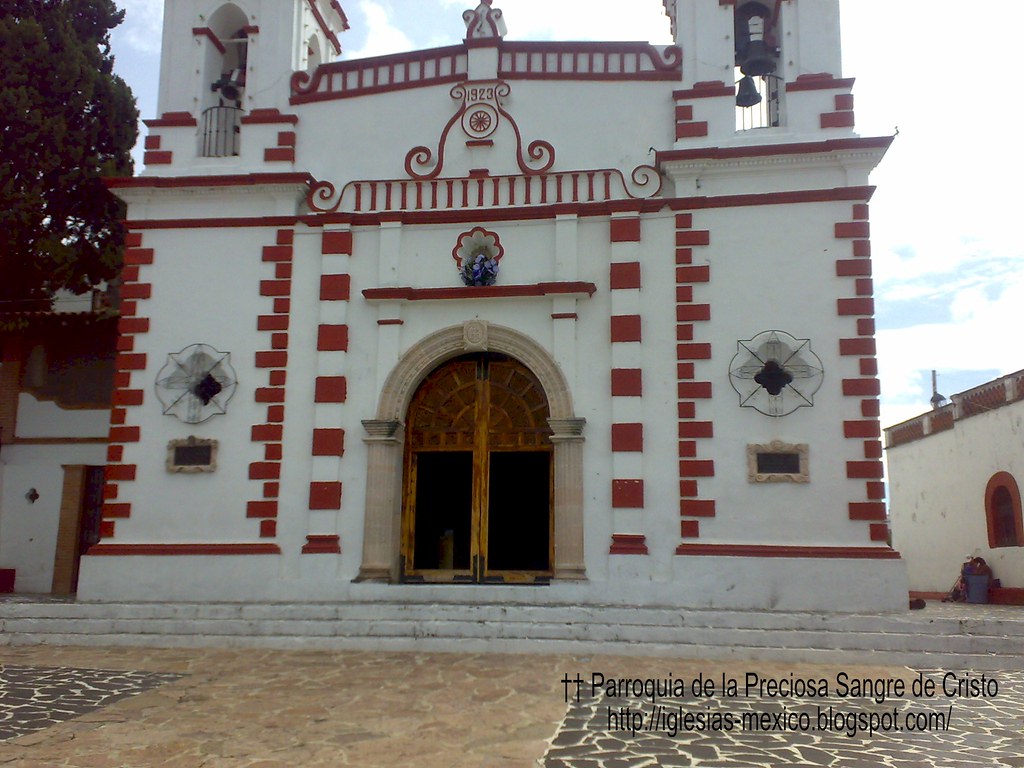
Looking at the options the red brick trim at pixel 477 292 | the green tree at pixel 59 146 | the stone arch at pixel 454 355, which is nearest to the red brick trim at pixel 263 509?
the stone arch at pixel 454 355

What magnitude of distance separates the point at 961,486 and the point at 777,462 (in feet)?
32.7

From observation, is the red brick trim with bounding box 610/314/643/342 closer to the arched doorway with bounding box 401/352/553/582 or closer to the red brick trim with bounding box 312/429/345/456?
the arched doorway with bounding box 401/352/553/582

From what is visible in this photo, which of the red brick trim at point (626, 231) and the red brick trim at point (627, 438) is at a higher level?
the red brick trim at point (626, 231)

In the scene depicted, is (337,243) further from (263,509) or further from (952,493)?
(952,493)

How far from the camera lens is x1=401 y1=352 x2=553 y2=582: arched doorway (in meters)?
12.2

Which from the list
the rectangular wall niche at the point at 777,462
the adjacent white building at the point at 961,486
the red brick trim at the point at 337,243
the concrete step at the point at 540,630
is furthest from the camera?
the adjacent white building at the point at 961,486

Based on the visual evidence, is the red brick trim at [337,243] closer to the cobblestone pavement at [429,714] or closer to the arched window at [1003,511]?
the cobblestone pavement at [429,714]

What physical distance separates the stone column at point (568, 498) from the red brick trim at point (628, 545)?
398 millimetres

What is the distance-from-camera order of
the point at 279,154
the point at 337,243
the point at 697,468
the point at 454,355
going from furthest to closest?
A: the point at 279,154, the point at 337,243, the point at 454,355, the point at 697,468

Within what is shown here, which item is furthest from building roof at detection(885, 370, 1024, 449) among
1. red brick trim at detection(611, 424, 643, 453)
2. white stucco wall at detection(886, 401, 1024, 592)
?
red brick trim at detection(611, 424, 643, 453)

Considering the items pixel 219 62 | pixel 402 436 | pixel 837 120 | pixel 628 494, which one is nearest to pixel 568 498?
pixel 628 494

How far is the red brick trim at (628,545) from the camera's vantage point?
444 inches

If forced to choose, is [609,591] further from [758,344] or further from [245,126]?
[245,126]

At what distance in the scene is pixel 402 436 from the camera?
1230 centimetres
